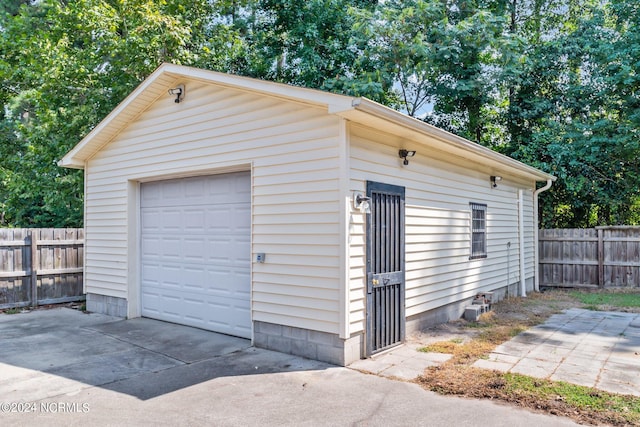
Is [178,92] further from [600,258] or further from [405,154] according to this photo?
[600,258]

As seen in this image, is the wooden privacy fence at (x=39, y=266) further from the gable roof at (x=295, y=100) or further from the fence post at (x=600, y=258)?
the fence post at (x=600, y=258)

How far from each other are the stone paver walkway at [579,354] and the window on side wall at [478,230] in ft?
5.20

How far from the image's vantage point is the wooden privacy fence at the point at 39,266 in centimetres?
812

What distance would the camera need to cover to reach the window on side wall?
25.7ft

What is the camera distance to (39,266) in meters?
8.49

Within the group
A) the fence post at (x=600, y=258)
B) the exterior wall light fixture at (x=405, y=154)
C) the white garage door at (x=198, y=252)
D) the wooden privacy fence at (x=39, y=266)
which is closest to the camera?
the exterior wall light fixture at (x=405, y=154)

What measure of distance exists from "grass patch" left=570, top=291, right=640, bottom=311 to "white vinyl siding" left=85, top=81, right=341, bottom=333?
6.16 m

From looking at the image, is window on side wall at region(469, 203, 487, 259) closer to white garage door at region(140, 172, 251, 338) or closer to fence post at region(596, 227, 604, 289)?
white garage door at region(140, 172, 251, 338)

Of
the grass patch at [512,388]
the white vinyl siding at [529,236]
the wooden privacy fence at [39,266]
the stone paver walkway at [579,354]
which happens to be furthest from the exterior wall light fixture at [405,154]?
the wooden privacy fence at [39,266]

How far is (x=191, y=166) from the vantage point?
253 inches

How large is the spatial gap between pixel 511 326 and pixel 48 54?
11.5 m

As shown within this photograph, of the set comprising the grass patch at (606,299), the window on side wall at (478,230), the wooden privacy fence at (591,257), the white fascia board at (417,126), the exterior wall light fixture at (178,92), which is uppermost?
the exterior wall light fixture at (178,92)

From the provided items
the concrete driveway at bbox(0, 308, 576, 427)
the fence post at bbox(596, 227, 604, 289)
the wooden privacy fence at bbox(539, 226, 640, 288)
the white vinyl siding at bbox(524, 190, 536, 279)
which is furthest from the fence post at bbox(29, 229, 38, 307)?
the fence post at bbox(596, 227, 604, 289)

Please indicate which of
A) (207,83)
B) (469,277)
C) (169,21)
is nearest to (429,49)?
(169,21)
